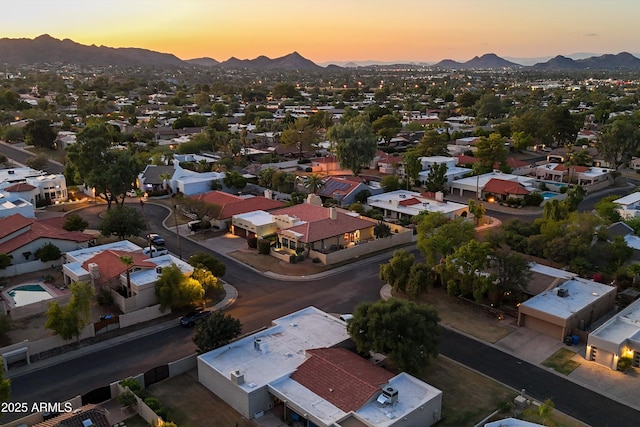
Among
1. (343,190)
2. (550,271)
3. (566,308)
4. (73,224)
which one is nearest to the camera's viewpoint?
(566,308)

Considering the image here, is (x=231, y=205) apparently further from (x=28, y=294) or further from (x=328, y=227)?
(x=28, y=294)

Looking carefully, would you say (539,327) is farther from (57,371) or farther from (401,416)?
(57,371)

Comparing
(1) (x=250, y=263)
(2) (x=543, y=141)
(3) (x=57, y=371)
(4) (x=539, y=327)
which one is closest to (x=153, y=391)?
(3) (x=57, y=371)

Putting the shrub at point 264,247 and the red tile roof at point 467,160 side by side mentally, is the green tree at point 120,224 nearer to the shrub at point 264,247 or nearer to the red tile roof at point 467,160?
the shrub at point 264,247

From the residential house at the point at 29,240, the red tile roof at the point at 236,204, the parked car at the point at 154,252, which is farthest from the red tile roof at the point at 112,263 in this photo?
the red tile roof at the point at 236,204

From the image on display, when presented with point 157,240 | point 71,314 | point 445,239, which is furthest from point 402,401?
point 157,240

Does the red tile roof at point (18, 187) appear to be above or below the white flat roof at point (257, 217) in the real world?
above
